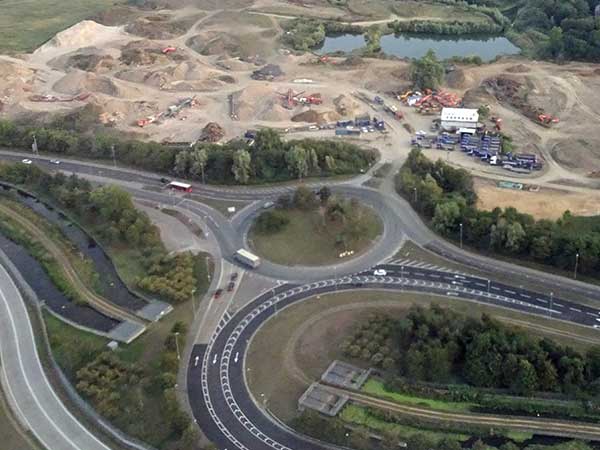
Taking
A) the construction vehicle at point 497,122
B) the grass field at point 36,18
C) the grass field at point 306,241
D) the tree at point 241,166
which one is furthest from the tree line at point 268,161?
the grass field at point 36,18

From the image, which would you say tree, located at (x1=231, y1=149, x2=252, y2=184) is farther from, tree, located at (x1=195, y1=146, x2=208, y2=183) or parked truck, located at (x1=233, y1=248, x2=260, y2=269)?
parked truck, located at (x1=233, y1=248, x2=260, y2=269)

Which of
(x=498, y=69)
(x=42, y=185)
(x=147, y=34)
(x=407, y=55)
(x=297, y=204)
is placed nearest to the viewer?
(x=297, y=204)

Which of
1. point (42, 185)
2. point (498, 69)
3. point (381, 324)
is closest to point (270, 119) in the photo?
point (42, 185)

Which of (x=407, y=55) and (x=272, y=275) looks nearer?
(x=272, y=275)

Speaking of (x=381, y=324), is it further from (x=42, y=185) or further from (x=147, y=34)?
(x=147, y=34)

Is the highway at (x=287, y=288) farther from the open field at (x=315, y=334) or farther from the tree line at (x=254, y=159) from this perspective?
the tree line at (x=254, y=159)

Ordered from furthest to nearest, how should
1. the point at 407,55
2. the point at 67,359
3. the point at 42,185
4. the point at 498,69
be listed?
the point at 407,55 < the point at 498,69 < the point at 42,185 < the point at 67,359
